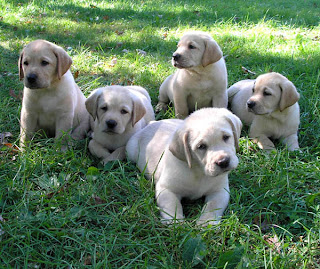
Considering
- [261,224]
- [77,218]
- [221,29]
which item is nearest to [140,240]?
[77,218]

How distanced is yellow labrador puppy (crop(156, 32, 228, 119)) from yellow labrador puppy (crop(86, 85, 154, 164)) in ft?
3.17

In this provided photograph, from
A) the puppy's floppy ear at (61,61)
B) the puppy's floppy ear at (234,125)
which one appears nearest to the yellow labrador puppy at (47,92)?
the puppy's floppy ear at (61,61)

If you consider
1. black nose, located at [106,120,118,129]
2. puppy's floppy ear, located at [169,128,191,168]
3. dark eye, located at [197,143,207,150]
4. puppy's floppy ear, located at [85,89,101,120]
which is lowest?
black nose, located at [106,120,118,129]

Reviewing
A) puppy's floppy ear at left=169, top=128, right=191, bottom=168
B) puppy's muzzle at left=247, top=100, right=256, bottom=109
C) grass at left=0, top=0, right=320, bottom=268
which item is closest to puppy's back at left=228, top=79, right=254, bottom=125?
grass at left=0, top=0, right=320, bottom=268

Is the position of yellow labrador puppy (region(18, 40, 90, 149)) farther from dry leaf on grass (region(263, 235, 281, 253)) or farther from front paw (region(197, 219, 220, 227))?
dry leaf on grass (region(263, 235, 281, 253))

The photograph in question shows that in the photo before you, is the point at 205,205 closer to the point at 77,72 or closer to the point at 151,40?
the point at 77,72

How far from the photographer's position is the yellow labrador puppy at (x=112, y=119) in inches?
174

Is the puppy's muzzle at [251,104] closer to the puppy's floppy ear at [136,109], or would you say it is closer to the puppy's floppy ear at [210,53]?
the puppy's floppy ear at [210,53]

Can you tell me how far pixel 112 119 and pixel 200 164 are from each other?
4.51 feet

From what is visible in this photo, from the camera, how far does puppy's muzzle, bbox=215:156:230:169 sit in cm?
310

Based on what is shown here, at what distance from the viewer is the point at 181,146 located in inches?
135

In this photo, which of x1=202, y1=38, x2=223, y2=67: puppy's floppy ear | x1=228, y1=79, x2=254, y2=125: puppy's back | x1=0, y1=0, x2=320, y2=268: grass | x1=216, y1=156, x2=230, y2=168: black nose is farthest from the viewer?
x1=228, y1=79, x2=254, y2=125: puppy's back

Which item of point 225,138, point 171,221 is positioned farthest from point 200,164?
point 171,221

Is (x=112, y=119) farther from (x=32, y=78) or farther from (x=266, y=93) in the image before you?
(x=266, y=93)
